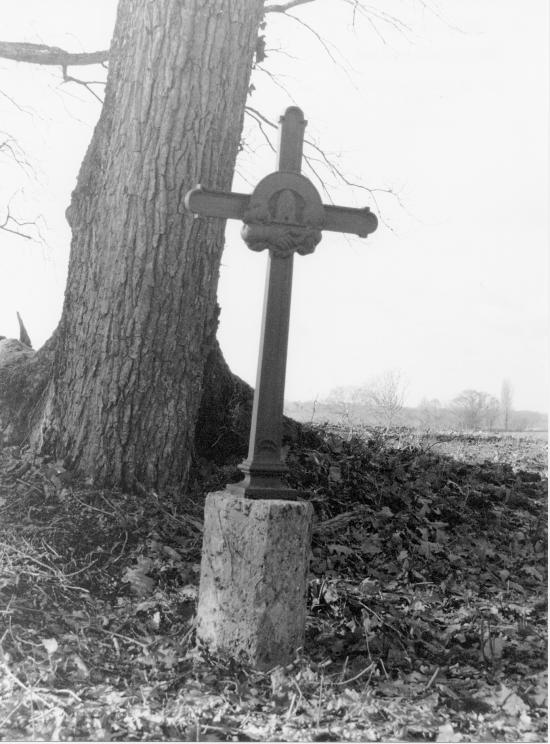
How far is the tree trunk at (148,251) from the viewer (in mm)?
4633

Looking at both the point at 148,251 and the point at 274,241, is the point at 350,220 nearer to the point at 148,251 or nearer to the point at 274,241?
the point at 274,241

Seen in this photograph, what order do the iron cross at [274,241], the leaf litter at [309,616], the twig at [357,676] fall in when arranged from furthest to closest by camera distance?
the iron cross at [274,241]
the twig at [357,676]
the leaf litter at [309,616]

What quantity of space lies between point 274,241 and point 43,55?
14.7 ft

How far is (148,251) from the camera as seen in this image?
4.62m

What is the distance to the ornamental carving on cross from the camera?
3.50m

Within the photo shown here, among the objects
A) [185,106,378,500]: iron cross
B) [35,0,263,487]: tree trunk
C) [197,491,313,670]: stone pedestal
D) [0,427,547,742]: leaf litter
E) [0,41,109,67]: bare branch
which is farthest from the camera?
[0,41,109,67]: bare branch

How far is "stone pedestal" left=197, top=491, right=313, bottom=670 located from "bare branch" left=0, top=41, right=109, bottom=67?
516cm

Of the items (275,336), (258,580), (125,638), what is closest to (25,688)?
(125,638)

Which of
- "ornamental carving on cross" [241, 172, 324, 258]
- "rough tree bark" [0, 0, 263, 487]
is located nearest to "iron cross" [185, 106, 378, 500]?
"ornamental carving on cross" [241, 172, 324, 258]

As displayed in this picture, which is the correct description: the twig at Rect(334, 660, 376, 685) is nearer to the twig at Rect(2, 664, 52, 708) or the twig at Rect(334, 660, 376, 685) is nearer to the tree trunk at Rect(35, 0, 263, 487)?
the twig at Rect(2, 664, 52, 708)

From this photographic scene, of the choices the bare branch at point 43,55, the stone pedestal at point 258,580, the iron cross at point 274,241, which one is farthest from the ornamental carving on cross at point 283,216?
the bare branch at point 43,55

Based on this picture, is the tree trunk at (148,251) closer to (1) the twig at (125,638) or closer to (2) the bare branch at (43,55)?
(1) the twig at (125,638)

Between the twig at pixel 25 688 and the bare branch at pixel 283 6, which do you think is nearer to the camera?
the twig at pixel 25 688

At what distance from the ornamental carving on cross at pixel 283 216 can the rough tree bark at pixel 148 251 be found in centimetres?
130
